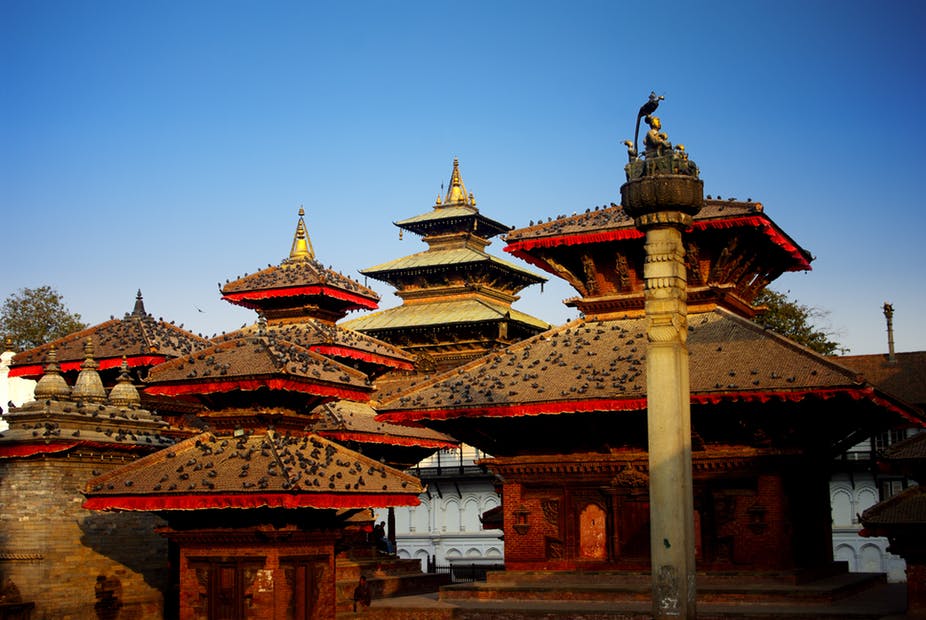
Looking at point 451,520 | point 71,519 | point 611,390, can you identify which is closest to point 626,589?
point 611,390

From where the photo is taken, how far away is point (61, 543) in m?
28.4

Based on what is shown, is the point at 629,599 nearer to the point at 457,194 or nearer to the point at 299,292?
the point at 299,292

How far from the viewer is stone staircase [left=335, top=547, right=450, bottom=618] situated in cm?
3131

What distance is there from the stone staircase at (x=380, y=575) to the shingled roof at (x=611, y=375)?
20.5 ft

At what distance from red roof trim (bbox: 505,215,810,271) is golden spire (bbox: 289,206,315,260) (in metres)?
11.6

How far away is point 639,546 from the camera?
2606cm

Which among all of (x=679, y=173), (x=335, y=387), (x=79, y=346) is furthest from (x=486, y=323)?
(x=679, y=173)

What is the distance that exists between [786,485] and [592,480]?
4.09 metres

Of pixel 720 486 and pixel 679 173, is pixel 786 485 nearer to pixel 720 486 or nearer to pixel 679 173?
pixel 720 486

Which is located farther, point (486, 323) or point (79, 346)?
point (486, 323)

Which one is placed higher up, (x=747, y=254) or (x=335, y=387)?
(x=747, y=254)

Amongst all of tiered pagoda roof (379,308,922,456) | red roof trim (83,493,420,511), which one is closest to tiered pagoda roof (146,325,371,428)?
tiered pagoda roof (379,308,922,456)

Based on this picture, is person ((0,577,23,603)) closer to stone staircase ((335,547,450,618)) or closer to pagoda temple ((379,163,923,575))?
stone staircase ((335,547,450,618))

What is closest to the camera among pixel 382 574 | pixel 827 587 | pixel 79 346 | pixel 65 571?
pixel 827 587
